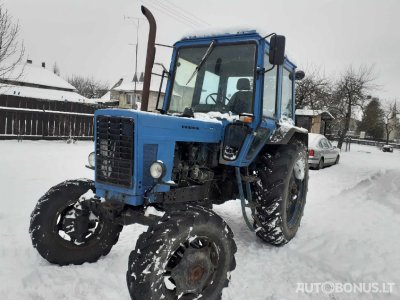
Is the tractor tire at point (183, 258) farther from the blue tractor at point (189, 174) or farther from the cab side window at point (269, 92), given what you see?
the cab side window at point (269, 92)

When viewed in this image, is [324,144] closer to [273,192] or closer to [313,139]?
[313,139]

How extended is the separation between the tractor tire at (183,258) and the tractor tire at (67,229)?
116 centimetres

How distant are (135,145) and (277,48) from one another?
5.91 ft

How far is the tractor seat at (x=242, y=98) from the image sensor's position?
404 centimetres

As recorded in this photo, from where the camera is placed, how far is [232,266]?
3041 mm

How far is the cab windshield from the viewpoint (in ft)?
13.3

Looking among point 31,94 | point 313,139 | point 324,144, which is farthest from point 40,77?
point 324,144

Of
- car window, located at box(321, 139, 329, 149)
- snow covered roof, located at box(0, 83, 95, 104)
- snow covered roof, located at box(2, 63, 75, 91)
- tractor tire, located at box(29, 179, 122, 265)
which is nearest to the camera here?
tractor tire, located at box(29, 179, 122, 265)

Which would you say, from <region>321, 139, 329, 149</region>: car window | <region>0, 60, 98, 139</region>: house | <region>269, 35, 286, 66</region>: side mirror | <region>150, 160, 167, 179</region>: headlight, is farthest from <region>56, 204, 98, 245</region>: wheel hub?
<region>321, 139, 329, 149</region>: car window

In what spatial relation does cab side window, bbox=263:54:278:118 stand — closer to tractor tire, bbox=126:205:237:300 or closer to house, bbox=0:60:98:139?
tractor tire, bbox=126:205:237:300

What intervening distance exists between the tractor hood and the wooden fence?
11.2 metres

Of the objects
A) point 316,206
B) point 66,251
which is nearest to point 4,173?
point 66,251

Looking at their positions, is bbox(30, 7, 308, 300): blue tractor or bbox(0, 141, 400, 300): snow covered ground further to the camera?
bbox(0, 141, 400, 300): snow covered ground

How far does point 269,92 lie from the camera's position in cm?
438
